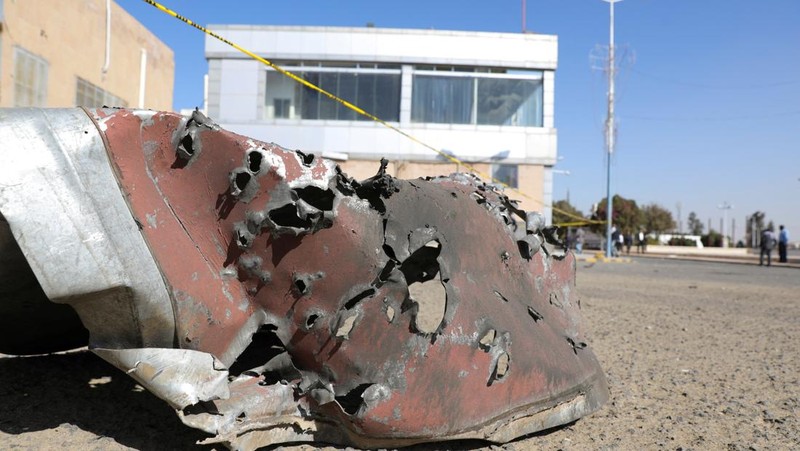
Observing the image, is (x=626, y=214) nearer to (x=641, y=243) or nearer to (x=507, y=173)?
(x=641, y=243)

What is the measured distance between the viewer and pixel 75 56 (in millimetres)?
13727

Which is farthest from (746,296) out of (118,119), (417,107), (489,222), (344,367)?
(417,107)

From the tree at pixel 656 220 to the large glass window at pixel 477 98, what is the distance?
4147cm

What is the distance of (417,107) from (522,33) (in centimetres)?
539

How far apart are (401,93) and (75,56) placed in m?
12.5

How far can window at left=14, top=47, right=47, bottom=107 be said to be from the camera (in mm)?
11810

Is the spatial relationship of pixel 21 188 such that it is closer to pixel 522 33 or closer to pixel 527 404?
pixel 527 404

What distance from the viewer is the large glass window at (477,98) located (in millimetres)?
23312

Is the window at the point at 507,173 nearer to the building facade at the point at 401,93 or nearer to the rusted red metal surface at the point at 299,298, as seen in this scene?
the building facade at the point at 401,93

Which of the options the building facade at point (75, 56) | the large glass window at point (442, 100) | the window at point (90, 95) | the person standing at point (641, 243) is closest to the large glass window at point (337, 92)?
the large glass window at point (442, 100)

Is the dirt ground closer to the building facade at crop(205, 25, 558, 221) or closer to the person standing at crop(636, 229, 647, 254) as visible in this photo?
the building facade at crop(205, 25, 558, 221)

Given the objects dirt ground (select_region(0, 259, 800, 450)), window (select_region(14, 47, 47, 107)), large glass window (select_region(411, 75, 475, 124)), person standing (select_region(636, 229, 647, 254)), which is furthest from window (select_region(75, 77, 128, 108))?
person standing (select_region(636, 229, 647, 254))

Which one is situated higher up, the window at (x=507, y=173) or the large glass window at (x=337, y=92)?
the large glass window at (x=337, y=92)

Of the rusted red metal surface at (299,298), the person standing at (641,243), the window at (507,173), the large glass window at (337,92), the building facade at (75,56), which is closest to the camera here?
the rusted red metal surface at (299,298)
